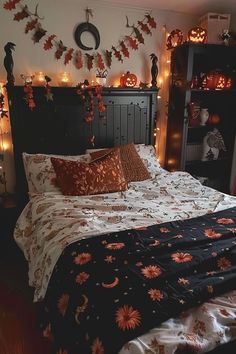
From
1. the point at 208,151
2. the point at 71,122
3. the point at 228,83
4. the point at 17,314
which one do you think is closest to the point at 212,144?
the point at 208,151

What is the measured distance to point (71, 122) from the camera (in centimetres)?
265

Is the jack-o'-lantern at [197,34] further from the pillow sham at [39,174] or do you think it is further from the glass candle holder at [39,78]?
the pillow sham at [39,174]

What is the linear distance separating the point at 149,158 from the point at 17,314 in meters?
1.79

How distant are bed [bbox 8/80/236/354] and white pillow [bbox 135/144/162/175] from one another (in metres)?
0.26

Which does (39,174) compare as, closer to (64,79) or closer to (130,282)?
(64,79)

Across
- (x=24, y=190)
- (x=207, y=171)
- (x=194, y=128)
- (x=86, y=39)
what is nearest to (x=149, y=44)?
(x=86, y=39)

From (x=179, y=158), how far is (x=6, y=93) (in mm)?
1922

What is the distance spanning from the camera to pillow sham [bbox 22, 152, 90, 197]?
2.23 meters

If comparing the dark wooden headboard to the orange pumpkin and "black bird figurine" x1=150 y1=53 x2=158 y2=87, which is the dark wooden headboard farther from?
the orange pumpkin

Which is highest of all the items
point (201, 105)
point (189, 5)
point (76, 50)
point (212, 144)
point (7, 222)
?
point (189, 5)

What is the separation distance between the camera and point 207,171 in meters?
3.59

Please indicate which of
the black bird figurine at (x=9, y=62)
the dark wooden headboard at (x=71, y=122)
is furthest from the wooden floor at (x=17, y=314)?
the black bird figurine at (x=9, y=62)

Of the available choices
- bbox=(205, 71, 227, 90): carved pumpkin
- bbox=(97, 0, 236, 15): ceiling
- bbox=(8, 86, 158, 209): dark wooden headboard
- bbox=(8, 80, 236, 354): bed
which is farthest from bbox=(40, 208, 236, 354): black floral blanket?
bbox=(97, 0, 236, 15): ceiling

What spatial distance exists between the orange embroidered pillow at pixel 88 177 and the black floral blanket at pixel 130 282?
71 centimetres
